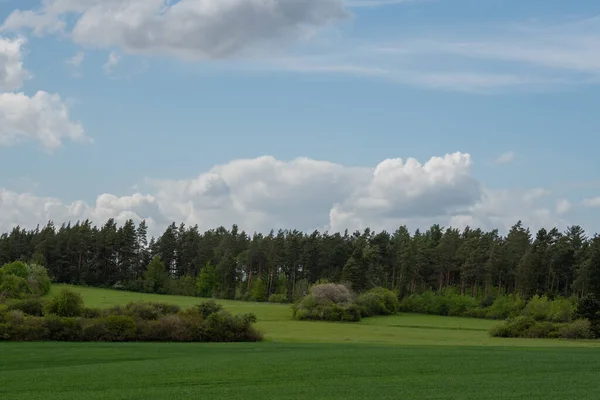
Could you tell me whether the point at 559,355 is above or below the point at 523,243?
below

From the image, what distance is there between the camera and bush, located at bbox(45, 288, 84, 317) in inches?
2635

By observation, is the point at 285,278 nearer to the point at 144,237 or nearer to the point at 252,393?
the point at 144,237

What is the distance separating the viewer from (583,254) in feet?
374

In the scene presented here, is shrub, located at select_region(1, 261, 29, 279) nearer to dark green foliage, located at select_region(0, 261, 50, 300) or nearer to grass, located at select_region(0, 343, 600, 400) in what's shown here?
dark green foliage, located at select_region(0, 261, 50, 300)

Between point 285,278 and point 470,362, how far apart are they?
4091 inches

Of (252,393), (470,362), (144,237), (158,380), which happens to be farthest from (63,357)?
(144,237)

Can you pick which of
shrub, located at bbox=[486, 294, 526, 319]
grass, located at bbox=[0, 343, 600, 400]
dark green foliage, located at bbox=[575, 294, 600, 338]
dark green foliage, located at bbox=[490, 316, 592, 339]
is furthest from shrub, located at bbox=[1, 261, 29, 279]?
dark green foliage, located at bbox=[575, 294, 600, 338]

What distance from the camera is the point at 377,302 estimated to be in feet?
351

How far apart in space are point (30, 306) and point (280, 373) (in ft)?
132

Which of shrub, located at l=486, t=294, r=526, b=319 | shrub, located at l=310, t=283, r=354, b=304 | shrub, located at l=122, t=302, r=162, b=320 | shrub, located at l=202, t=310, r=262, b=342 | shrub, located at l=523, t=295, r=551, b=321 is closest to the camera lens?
shrub, located at l=202, t=310, r=262, b=342

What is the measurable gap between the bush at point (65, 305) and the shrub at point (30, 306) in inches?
40.0

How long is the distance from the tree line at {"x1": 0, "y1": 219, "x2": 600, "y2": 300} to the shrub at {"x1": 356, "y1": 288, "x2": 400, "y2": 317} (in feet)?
24.4

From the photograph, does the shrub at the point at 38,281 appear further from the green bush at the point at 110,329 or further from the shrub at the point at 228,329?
the shrub at the point at 228,329

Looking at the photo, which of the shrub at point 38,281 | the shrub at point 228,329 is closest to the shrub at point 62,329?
the shrub at point 228,329
